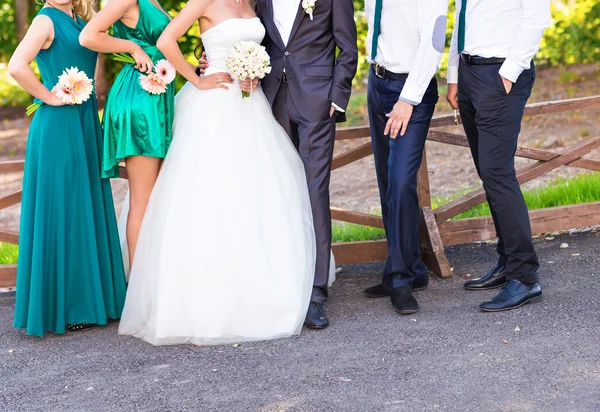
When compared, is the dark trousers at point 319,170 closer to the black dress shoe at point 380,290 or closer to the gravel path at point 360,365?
the gravel path at point 360,365

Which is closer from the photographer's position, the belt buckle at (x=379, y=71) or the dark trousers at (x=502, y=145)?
the dark trousers at (x=502, y=145)

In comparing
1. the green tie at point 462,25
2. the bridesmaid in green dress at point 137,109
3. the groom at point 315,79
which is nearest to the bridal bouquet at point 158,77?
the bridesmaid in green dress at point 137,109

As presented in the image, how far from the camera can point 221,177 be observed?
4.92 meters

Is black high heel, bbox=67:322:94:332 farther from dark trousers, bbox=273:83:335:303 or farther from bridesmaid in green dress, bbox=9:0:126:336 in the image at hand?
dark trousers, bbox=273:83:335:303

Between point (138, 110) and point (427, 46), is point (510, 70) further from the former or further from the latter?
point (138, 110)

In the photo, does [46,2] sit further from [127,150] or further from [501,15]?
[501,15]

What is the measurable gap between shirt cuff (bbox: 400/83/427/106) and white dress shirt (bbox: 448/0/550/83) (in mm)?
382

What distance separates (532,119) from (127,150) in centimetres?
922

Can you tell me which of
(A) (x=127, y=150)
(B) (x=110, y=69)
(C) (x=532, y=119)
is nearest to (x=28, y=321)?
(A) (x=127, y=150)

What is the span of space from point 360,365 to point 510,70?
76.3 inches

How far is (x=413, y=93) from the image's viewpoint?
4.91 meters

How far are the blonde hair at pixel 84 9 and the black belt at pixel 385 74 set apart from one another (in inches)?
73.6

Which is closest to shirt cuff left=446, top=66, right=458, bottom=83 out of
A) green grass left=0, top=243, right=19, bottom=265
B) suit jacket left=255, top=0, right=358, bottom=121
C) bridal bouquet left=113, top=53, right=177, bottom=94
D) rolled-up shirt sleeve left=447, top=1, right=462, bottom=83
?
rolled-up shirt sleeve left=447, top=1, right=462, bottom=83

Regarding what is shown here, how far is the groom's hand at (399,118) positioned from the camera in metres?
4.96
